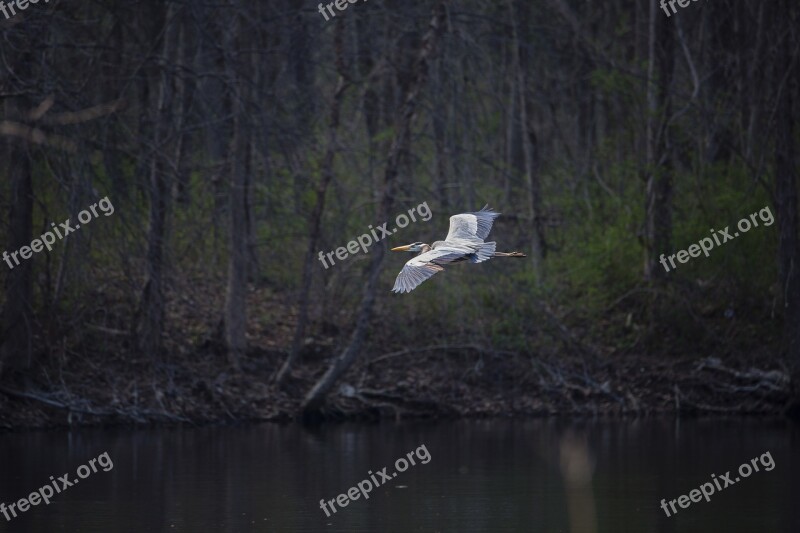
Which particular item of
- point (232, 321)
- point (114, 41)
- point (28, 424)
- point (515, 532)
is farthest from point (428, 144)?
point (515, 532)

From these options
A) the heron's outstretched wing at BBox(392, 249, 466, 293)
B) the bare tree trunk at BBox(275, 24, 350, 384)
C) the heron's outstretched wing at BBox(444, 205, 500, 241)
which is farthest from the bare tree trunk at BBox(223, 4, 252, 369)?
the heron's outstretched wing at BBox(392, 249, 466, 293)

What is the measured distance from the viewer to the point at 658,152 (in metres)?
21.5

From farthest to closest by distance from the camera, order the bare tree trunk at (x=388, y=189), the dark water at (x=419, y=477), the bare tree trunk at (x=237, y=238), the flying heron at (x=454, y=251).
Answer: the bare tree trunk at (x=237, y=238), the bare tree trunk at (x=388, y=189), the dark water at (x=419, y=477), the flying heron at (x=454, y=251)

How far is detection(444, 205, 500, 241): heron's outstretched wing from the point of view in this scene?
12.7 metres

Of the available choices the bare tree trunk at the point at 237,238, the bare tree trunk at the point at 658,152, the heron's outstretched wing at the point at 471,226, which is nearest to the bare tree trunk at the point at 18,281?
the bare tree trunk at the point at 237,238

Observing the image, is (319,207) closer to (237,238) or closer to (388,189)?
(388,189)

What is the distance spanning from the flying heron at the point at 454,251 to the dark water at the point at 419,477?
2.37 metres

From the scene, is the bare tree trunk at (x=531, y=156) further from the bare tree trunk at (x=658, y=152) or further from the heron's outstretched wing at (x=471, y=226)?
the heron's outstretched wing at (x=471, y=226)

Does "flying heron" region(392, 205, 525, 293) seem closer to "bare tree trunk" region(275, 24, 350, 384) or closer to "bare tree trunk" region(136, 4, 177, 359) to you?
"bare tree trunk" region(136, 4, 177, 359)

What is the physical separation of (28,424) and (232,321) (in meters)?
3.92

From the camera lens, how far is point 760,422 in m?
18.8

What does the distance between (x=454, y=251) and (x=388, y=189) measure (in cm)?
680

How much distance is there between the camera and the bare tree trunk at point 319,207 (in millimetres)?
18594

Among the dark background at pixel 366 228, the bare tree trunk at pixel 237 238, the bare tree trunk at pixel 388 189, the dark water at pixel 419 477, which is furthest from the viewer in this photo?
the bare tree trunk at pixel 237 238
